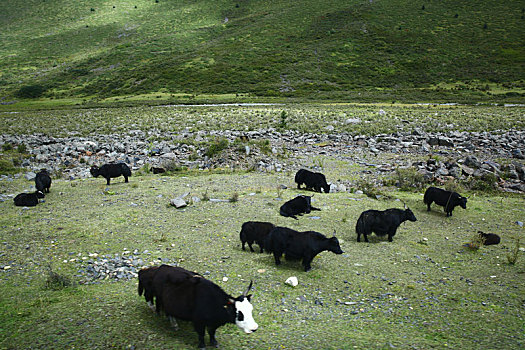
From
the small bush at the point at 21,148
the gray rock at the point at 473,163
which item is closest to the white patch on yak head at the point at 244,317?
the gray rock at the point at 473,163

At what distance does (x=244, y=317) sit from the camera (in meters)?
4.96

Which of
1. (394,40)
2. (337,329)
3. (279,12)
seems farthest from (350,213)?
(279,12)

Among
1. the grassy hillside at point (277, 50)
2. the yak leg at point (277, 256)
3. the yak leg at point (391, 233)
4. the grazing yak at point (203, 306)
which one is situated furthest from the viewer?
the grassy hillside at point (277, 50)

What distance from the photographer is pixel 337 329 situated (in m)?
5.79

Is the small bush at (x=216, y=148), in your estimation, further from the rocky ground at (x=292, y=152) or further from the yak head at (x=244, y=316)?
the yak head at (x=244, y=316)

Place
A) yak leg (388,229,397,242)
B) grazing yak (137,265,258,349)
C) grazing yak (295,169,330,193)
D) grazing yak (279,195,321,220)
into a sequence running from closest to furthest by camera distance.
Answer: grazing yak (137,265,258,349), yak leg (388,229,397,242), grazing yak (279,195,321,220), grazing yak (295,169,330,193)

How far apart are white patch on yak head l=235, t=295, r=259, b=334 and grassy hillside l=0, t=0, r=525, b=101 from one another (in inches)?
2506

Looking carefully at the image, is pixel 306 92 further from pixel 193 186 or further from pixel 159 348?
pixel 159 348

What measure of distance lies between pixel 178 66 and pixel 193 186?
262 ft

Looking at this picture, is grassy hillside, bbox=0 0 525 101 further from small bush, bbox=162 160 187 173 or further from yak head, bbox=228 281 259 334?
yak head, bbox=228 281 259 334

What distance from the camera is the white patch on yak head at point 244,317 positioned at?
496 cm

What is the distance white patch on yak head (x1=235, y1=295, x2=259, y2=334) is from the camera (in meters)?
4.96

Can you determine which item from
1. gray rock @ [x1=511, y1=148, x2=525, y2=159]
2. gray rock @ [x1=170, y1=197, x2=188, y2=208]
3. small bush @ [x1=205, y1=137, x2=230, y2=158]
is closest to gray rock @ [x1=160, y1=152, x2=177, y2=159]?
small bush @ [x1=205, y1=137, x2=230, y2=158]

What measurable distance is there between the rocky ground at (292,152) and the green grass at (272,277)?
4.72 meters
